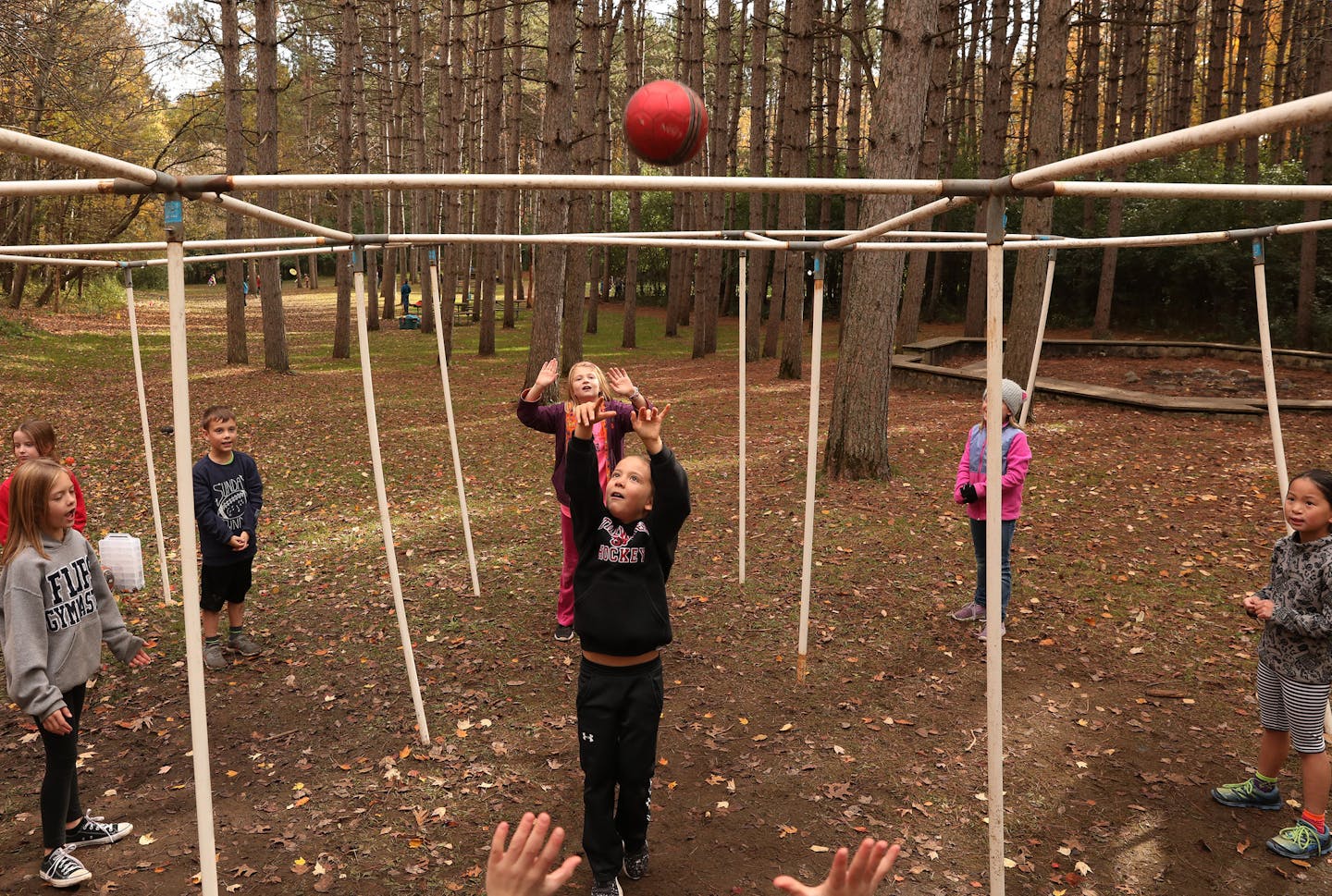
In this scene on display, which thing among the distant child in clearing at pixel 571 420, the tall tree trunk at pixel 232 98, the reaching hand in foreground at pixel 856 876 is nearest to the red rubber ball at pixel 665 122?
the distant child in clearing at pixel 571 420

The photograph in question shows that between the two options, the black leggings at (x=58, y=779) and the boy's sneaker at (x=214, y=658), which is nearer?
the black leggings at (x=58, y=779)

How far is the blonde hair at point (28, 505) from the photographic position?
3.43 metres

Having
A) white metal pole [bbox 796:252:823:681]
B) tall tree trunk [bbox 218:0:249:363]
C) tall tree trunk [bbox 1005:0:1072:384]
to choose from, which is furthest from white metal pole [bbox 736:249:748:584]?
tall tree trunk [bbox 218:0:249:363]

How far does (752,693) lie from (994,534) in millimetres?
2710

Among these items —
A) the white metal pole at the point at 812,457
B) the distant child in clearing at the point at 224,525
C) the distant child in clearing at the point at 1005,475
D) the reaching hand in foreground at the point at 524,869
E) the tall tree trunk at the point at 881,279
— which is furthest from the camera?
the tall tree trunk at the point at 881,279

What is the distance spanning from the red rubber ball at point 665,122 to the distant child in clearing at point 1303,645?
132 inches

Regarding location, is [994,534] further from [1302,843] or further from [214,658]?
[214,658]

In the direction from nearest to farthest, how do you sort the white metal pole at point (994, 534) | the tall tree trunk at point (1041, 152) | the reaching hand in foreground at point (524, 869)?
the reaching hand in foreground at point (524, 869) → the white metal pole at point (994, 534) → the tall tree trunk at point (1041, 152)

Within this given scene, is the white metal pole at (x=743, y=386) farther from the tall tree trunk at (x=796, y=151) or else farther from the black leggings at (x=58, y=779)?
the tall tree trunk at (x=796, y=151)

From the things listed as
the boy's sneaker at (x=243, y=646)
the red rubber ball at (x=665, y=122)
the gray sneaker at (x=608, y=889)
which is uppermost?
the red rubber ball at (x=665, y=122)

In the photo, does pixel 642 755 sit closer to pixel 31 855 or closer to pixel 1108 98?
pixel 31 855

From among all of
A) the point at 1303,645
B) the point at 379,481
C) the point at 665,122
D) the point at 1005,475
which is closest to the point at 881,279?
the point at 1005,475

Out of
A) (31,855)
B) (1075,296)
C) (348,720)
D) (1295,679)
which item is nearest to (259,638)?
(348,720)

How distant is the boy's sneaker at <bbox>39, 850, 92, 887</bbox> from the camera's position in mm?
3463
